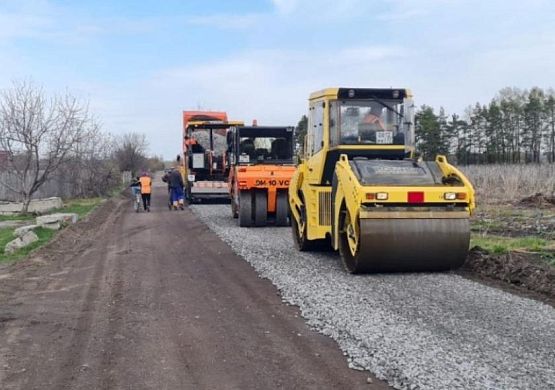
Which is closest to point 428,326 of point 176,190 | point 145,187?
point 145,187

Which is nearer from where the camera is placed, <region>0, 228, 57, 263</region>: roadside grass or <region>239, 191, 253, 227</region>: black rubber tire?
<region>0, 228, 57, 263</region>: roadside grass

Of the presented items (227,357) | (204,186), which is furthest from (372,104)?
(204,186)

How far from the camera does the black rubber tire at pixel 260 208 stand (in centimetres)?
1862

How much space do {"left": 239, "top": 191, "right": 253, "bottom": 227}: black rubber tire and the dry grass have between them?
1151cm

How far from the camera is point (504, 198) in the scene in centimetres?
2723

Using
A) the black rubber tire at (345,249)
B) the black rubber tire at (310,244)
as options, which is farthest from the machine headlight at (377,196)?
the black rubber tire at (310,244)

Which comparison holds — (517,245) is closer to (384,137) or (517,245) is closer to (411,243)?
(384,137)

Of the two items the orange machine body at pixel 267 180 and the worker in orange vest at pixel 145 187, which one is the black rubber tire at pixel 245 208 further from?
the worker in orange vest at pixel 145 187

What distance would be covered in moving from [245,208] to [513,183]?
1536cm

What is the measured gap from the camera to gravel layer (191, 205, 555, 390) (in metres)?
5.45

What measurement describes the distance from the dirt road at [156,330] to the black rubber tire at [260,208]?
17.7 feet

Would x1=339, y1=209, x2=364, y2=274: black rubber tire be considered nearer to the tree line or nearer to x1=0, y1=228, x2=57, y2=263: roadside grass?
x1=0, y1=228, x2=57, y2=263: roadside grass

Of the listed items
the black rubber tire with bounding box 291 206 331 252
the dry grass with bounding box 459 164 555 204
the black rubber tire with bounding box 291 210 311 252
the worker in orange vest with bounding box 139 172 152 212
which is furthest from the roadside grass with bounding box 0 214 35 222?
the dry grass with bounding box 459 164 555 204

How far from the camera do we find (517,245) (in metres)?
12.3
